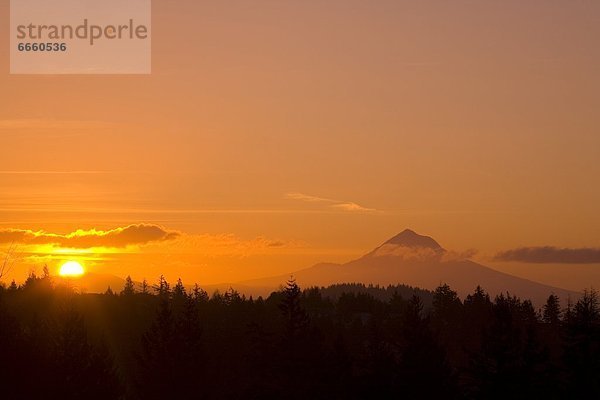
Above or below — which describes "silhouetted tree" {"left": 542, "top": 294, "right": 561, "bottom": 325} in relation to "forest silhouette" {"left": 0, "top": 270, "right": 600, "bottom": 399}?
below

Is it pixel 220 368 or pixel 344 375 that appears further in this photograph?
pixel 220 368

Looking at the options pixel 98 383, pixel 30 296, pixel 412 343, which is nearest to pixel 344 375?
pixel 412 343

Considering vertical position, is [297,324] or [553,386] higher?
[297,324]

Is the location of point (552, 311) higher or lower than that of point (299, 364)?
lower

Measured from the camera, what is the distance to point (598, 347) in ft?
225

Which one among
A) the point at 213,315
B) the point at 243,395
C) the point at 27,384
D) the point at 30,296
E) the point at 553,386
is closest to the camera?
the point at 27,384

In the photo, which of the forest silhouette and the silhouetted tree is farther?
the silhouetted tree

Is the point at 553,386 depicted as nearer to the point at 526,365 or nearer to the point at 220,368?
the point at 526,365

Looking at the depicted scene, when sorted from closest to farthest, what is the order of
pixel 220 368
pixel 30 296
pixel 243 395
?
pixel 243 395 < pixel 220 368 < pixel 30 296

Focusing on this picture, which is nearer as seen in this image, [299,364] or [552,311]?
[299,364]

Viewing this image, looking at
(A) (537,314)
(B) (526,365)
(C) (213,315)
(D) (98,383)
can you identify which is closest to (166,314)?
(D) (98,383)

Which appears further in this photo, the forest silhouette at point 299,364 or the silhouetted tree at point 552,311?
the silhouetted tree at point 552,311

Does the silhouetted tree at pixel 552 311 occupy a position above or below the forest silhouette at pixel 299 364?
below

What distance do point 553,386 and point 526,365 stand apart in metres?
4.00
